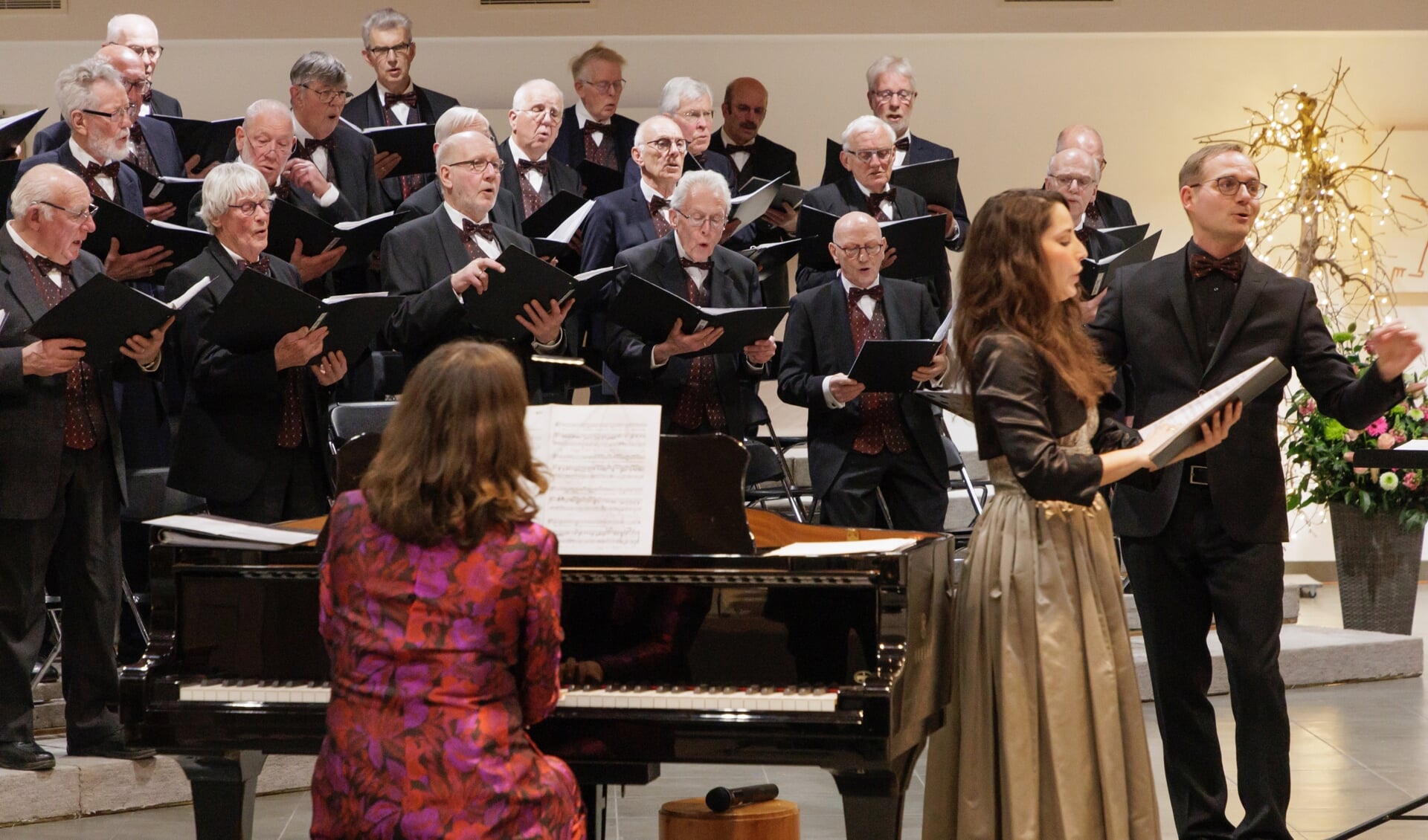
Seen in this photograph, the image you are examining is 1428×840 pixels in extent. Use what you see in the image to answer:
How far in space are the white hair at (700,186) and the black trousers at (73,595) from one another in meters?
1.69

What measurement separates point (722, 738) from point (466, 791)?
50 cm

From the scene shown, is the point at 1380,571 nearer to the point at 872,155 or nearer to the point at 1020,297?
the point at 872,155

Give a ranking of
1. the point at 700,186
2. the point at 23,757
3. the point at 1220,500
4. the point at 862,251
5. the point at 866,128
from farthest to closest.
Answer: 1. the point at 866,128
2. the point at 862,251
3. the point at 700,186
4. the point at 23,757
5. the point at 1220,500

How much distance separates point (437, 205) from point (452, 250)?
466mm

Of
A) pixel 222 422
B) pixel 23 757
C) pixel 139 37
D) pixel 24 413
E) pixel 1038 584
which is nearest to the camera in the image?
pixel 1038 584

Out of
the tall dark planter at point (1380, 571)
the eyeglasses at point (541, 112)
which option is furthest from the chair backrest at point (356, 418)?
the tall dark planter at point (1380, 571)

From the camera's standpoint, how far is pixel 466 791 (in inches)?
85.1

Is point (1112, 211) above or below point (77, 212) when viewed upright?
above

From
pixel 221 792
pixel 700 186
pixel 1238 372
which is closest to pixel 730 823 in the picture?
pixel 221 792

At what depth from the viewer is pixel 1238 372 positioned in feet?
10.6

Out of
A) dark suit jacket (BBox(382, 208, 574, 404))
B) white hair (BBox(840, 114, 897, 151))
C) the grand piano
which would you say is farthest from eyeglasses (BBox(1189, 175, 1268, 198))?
white hair (BBox(840, 114, 897, 151))

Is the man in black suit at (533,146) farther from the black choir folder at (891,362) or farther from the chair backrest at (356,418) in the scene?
the black choir folder at (891,362)

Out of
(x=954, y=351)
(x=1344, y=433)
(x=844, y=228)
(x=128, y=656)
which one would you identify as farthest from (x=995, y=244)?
(x=1344, y=433)

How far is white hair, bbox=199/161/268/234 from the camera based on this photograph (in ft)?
13.2
